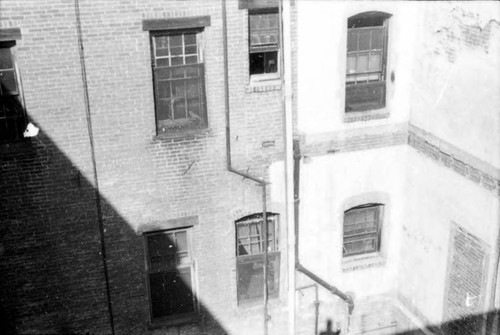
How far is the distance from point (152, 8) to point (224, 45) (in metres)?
1.41

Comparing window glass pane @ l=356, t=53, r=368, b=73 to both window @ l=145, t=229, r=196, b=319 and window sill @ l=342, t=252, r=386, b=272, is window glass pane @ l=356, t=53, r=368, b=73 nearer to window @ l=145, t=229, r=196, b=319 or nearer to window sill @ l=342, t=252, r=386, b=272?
window sill @ l=342, t=252, r=386, b=272

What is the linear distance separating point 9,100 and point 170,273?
4.54 meters

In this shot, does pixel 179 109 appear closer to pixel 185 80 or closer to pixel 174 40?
pixel 185 80

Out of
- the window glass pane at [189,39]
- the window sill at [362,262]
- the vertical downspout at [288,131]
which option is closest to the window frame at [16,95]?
the window glass pane at [189,39]

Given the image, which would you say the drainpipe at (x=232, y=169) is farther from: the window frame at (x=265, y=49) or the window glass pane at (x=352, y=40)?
the window glass pane at (x=352, y=40)

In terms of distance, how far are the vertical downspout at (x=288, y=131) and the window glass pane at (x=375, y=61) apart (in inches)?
77.6

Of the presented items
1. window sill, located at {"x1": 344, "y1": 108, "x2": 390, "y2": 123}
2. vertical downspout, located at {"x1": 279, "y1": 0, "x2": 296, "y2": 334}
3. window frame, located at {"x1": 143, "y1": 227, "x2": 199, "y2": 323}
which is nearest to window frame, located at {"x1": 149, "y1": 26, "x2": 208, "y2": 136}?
vertical downspout, located at {"x1": 279, "y1": 0, "x2": 296, "y2": 334}

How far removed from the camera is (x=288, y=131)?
1097 centimetres

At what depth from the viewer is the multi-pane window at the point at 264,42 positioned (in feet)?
35.4

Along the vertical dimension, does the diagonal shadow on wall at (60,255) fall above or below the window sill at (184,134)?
below

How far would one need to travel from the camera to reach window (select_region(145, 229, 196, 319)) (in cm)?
1170

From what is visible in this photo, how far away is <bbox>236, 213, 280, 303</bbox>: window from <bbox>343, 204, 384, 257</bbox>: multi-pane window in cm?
169

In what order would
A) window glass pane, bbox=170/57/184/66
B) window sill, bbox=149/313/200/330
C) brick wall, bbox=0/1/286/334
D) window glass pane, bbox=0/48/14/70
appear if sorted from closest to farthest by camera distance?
window glass pane, bbox=0/48/14/70
brick wall, bbox=0/1/286/334
window glass pane, bbox=170/57/184/66
window sill, bbox=149/313/200/330

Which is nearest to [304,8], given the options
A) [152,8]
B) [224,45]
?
[224,45]
